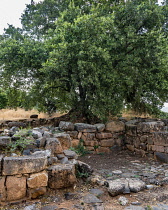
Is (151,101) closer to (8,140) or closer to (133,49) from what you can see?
(133,49)

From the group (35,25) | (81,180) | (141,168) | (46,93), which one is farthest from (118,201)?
(35,25)

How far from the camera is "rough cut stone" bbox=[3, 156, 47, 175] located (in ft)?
10.6

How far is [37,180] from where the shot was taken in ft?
11.0

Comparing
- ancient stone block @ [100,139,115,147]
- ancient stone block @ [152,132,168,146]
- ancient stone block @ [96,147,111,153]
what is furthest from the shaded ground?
ancient stone block @ [100,139,115,147]

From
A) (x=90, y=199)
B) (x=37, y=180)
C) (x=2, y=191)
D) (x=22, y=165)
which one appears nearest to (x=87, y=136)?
(x=90, y=199)

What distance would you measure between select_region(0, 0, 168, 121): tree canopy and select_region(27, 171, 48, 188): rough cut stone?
197 inches

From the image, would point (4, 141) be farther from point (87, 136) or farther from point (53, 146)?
point (87, 136)

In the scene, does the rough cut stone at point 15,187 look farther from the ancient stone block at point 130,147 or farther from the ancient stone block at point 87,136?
the ancient stone block at point 130,147

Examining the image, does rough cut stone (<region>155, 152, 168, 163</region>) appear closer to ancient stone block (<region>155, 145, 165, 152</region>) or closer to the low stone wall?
the low stone wall

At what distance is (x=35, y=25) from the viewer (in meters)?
13.3

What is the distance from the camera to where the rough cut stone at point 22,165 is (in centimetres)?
322

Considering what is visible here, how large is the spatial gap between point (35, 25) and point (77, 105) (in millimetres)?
7852

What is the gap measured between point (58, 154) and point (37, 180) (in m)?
1.28

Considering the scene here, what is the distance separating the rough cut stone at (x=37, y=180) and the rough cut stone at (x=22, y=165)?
95 mm
